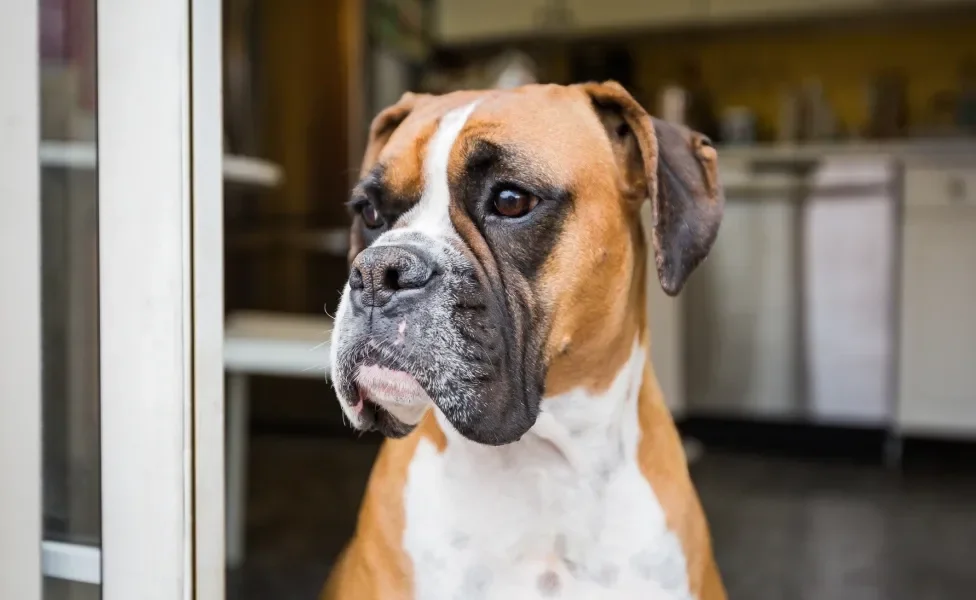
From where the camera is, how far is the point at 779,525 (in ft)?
7.60

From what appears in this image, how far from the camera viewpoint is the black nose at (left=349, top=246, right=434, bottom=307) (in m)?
0.80

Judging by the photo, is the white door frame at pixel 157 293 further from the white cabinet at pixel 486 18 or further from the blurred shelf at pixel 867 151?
the white cabinet at pixel 486 18

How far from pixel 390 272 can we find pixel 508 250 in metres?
0.15

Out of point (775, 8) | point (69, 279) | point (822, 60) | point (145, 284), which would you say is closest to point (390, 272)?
point (145, 284)

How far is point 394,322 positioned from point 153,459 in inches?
11.4

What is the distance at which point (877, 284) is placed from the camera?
10.6 ft

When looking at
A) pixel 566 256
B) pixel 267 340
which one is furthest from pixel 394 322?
pixel 267 340

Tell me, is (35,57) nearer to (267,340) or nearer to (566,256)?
(566,256)

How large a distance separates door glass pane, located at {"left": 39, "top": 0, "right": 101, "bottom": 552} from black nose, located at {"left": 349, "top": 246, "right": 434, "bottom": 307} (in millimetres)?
301

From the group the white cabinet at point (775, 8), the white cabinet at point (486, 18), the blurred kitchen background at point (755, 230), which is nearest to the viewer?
the blurred kitchen background at point (755, 230)

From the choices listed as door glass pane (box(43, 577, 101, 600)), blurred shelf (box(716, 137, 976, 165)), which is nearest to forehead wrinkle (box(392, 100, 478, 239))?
door glass pane (box(43, 577, 101, 600))

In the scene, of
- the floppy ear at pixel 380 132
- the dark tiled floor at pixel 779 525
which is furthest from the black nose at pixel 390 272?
the dark tiled floor at pixel 779 525

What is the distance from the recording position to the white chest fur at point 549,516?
91 centimetres

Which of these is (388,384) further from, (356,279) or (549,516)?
(549,516)
